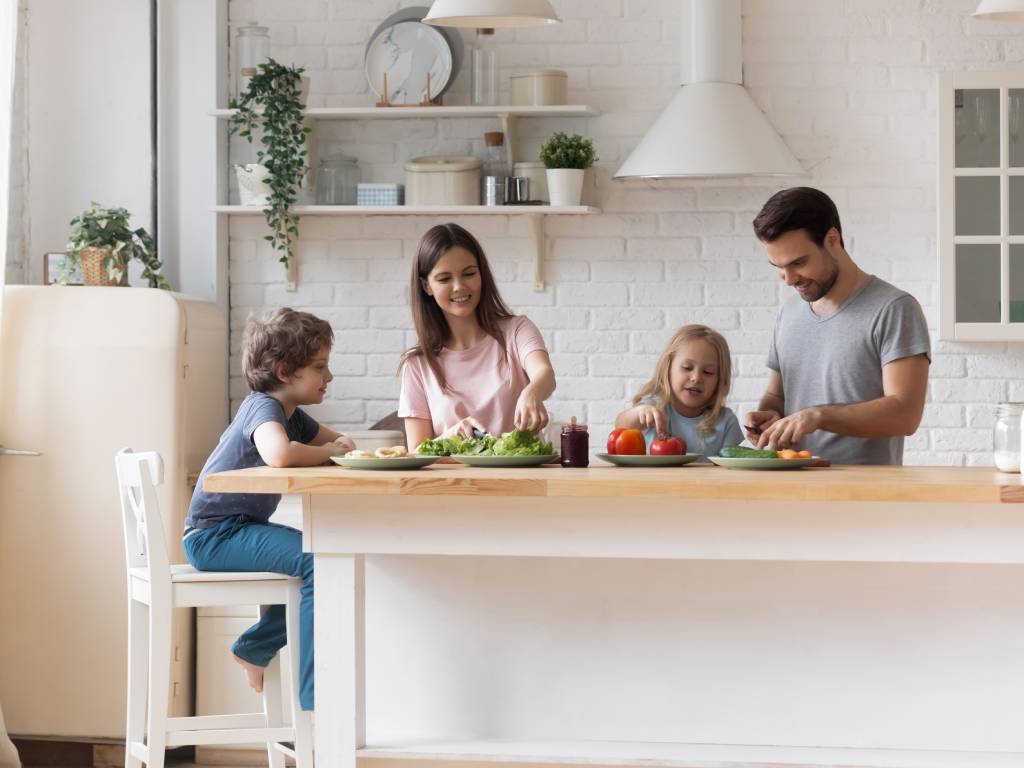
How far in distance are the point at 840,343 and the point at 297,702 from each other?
1.47 metres

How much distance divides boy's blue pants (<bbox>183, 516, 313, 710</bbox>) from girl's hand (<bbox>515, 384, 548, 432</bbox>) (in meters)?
0.56

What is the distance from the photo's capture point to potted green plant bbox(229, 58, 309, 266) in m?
4.27

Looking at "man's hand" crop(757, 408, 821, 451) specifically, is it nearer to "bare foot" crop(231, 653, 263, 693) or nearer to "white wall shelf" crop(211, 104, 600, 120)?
"bare foot" crop(231, 653, 263, 693)

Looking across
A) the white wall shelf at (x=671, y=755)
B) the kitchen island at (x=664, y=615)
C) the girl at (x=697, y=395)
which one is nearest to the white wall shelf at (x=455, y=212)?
the girl at (x=697, y=395)

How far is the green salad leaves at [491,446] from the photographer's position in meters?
2.74

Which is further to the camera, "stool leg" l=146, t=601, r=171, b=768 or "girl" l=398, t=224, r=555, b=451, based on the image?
"girl" l=398, t=224, r=555, b=451

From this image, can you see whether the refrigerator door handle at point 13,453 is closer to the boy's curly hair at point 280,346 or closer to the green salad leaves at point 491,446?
the boy's curly hair at point 280,346

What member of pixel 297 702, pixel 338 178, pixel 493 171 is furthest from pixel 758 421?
pixel 338 178

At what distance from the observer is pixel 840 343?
3082 mm

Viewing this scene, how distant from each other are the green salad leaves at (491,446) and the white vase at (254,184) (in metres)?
1.80

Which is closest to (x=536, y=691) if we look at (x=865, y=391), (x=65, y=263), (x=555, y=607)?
(x=555, y=607)

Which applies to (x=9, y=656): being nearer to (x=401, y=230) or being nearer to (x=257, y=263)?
(x=257, y=263)

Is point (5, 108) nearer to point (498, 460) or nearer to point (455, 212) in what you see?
point (455, 212)

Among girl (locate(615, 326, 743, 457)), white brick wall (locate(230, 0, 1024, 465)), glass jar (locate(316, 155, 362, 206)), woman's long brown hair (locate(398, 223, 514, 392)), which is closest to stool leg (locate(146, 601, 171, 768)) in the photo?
woman's long brown hair (locate(398, 223, 514, 392))
